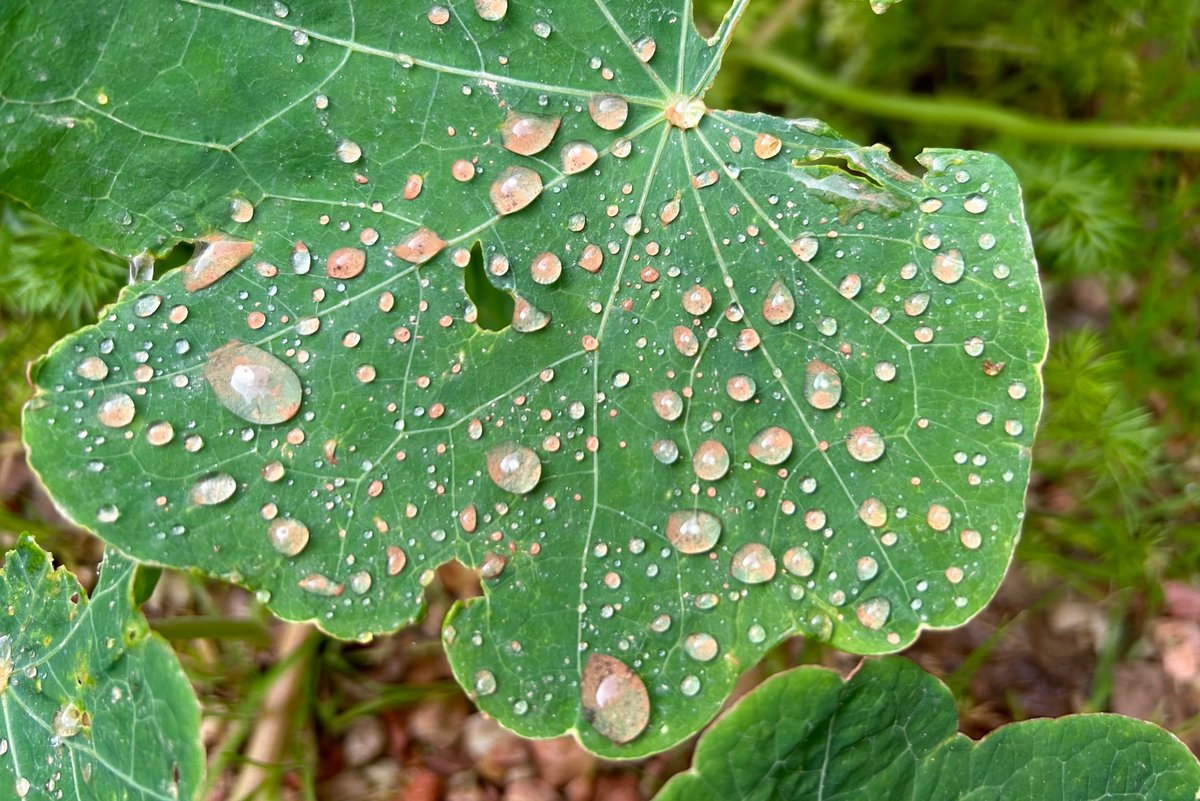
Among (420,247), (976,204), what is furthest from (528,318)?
(976,204)

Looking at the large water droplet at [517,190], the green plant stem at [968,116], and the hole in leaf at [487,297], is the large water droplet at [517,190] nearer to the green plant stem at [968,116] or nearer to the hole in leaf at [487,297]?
the hole in leaf at [487,297]

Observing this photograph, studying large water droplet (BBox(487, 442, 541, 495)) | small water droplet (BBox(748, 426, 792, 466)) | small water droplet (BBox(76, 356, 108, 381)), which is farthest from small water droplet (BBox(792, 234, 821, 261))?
small water droplet (BBox(76, 356, 108, 381))

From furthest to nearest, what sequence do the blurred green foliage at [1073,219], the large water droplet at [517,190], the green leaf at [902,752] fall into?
the blurred green foliage at [1073,219] → the large water droplet at [517,190] → the green leaf at [902,752]

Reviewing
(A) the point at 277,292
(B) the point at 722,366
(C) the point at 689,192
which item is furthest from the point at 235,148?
(B) the point at 722,366

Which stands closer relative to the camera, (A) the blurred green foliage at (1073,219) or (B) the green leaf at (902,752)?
(B) the green leaf at (902,752)

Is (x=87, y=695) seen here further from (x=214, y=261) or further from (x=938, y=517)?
(x=938, y=517)

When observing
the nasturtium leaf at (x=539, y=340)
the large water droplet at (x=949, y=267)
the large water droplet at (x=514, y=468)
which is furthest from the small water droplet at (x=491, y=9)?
the large water droplet at (x=949, y=267)

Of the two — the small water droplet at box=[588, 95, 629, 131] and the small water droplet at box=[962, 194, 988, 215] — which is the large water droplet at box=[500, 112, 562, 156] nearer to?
the small water droplet at box=[588, 95, 629, 131]
